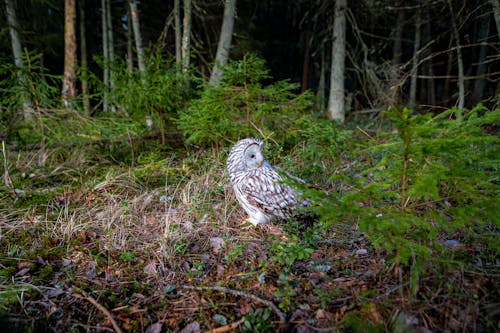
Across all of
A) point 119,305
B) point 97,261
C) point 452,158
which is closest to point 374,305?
point 452,158

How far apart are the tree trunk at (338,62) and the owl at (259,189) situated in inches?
180

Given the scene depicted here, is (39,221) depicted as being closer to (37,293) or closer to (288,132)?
(37,293)

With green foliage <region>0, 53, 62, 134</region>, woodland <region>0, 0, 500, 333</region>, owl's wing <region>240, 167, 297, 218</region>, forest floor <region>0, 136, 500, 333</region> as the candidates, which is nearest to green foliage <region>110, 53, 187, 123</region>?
woodland <region>0, 0, 500, 333</region>

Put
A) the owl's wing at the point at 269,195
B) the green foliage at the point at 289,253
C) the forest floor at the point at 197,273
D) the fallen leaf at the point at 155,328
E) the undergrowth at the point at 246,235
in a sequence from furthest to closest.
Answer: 1. the owl's wing at the point at 269,195
2. the green foliage at the point at 289,253
3. the fallen leaf at the point at 155,328
4. the forest floor at the point at 197,273
5. the undergrowth at the point at 246,235

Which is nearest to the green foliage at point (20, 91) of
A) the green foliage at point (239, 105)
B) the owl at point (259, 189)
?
the green foliage at point (239, 105)

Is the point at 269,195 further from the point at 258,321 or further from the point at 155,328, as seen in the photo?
the point at 155,328

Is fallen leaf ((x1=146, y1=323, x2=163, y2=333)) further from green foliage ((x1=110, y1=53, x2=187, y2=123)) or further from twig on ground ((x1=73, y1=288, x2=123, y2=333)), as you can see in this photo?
green foliage ((x1=110, y1=53, x2=187, y2=123))

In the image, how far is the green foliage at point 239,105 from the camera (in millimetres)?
4480

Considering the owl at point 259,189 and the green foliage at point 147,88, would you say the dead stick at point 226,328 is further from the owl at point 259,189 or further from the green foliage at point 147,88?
the green foliage at point 147,88

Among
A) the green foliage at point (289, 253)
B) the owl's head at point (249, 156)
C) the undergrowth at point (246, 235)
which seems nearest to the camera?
the undergrowth at point (246, 235)

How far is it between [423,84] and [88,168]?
49.1ft

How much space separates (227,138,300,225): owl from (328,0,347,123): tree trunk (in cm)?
458

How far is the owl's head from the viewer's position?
10.9ft

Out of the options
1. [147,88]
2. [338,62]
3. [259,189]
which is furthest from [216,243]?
[338,62]
